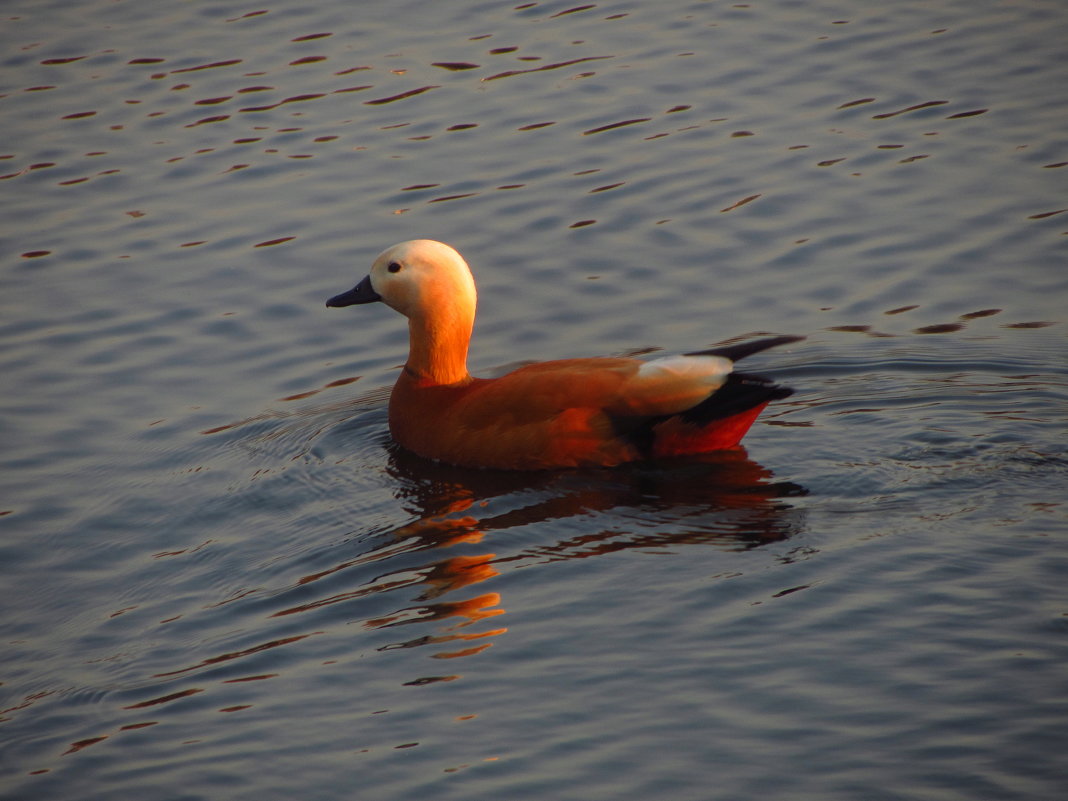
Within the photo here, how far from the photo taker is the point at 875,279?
352 inches

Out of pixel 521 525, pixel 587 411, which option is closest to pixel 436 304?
pixel 587 411

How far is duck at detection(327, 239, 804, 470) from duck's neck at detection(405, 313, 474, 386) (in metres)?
0.02

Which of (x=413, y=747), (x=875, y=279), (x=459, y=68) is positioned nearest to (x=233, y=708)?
(x=413, y=747)

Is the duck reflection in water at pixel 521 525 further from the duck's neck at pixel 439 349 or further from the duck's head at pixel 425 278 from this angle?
the duck's head at pixel 425 278

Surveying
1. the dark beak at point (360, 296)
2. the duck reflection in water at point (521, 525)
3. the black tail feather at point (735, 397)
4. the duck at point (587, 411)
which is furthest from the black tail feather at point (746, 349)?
the dark beak at point (360, 296)

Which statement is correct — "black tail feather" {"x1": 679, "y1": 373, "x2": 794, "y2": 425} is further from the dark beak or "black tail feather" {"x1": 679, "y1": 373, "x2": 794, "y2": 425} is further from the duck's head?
the dark beak

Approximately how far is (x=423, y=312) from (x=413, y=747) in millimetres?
3343

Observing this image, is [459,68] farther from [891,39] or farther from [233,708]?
[233,708]

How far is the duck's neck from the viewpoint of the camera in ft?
25.8

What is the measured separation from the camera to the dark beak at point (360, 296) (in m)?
8.12

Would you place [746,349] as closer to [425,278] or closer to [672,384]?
[672,384]

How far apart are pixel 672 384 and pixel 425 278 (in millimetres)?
1648

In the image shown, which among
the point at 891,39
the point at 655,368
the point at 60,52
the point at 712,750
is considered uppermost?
the point at 60,52

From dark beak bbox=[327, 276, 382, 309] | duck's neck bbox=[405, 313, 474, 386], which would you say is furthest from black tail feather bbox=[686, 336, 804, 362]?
dark beak bbox=[327, 276, 382, 309]
